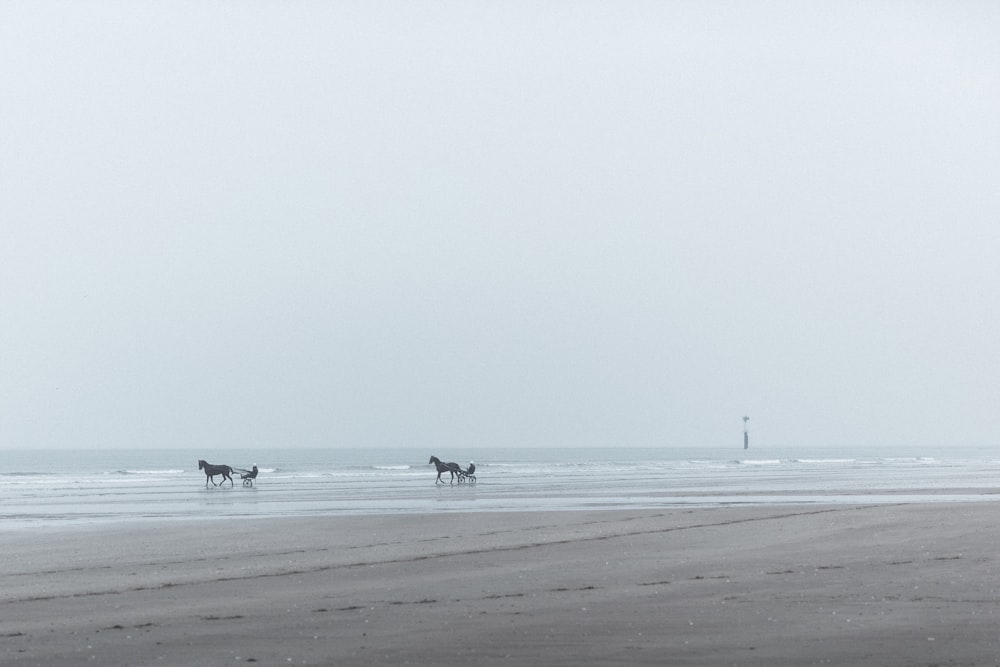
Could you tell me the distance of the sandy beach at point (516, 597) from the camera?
8680 millimetres

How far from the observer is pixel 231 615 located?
419 inches

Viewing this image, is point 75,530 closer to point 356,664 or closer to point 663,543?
point 663,543

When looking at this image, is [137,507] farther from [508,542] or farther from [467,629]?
[467,629]

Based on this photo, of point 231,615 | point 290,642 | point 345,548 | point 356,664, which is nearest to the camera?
point 356,664

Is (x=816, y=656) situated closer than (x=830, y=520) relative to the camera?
Yes

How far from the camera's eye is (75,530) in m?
23.2

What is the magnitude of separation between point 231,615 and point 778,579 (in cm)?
579

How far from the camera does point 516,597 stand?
11.6 m

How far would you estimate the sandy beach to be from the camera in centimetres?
868

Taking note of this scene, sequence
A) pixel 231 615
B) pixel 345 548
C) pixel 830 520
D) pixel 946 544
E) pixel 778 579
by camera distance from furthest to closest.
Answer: pixel 830 520, pixel 345 548, pixel 946 544, pixel 778 579, pixel 231 615

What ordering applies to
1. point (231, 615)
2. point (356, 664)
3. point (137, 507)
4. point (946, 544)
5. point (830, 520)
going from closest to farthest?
point (356, 664) → point (231, 615) → point (946, 544) → point (830, 520) → point (137, 507)


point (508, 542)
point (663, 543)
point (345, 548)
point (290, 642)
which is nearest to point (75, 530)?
point (345, 548)

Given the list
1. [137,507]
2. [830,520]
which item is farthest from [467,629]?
[137,507]

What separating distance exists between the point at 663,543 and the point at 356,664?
33.6ft
